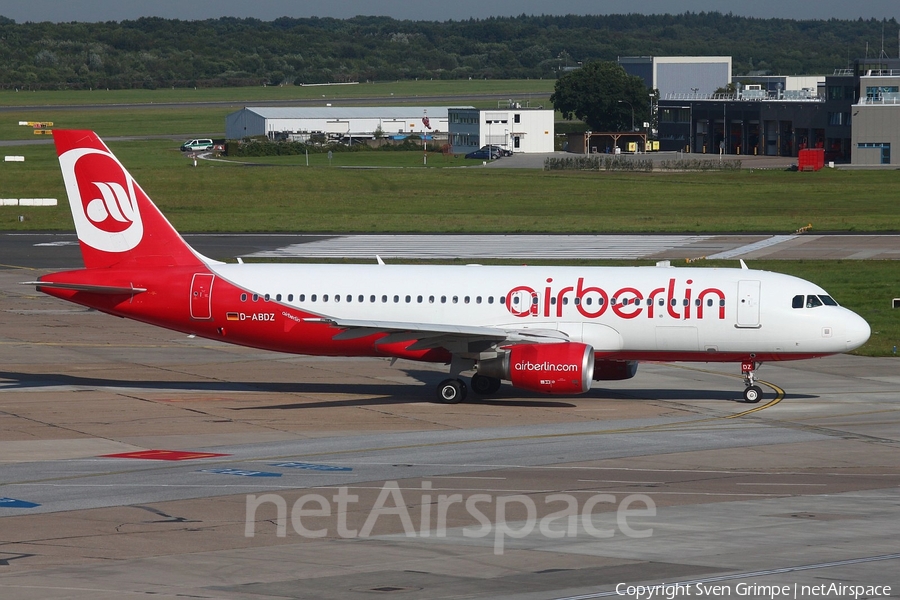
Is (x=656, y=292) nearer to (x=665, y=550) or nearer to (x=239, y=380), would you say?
(x=239, y=380)

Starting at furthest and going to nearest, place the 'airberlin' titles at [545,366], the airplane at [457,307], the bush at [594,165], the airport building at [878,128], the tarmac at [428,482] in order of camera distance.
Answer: the airport building at [878,128]
the bush at [594,165]
the airplane at [457,307]
the 'airberlin' titles at [545,366]
the tarmac at [428,482]

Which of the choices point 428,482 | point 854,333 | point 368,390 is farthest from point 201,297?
point 854,333

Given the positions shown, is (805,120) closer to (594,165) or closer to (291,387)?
(594,165)

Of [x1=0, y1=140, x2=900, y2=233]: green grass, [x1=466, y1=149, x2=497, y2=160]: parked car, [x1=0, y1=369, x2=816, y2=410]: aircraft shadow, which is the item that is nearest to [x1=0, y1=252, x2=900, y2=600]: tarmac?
[x1=0, y1=369, x2=816, y2=410]: aircraft shadow

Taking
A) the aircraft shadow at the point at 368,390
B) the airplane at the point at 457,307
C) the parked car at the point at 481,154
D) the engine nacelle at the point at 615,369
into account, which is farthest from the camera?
the parked car at the point at 481,154

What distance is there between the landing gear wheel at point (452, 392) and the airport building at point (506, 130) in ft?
488

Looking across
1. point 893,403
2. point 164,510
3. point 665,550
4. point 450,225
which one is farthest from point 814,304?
point 450,225

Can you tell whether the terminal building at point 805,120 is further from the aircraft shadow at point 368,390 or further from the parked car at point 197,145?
the aircraft shadow at point 368,390

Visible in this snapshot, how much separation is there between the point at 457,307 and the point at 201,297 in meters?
8.56

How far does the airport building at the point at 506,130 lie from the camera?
612 ft

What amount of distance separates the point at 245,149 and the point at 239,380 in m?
129

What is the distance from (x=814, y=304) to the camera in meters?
38.0

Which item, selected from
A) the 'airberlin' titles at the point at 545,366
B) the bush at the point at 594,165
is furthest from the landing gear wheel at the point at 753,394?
the bush at the point at 594,165

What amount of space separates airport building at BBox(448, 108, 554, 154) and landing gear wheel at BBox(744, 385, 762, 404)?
148692 mm
